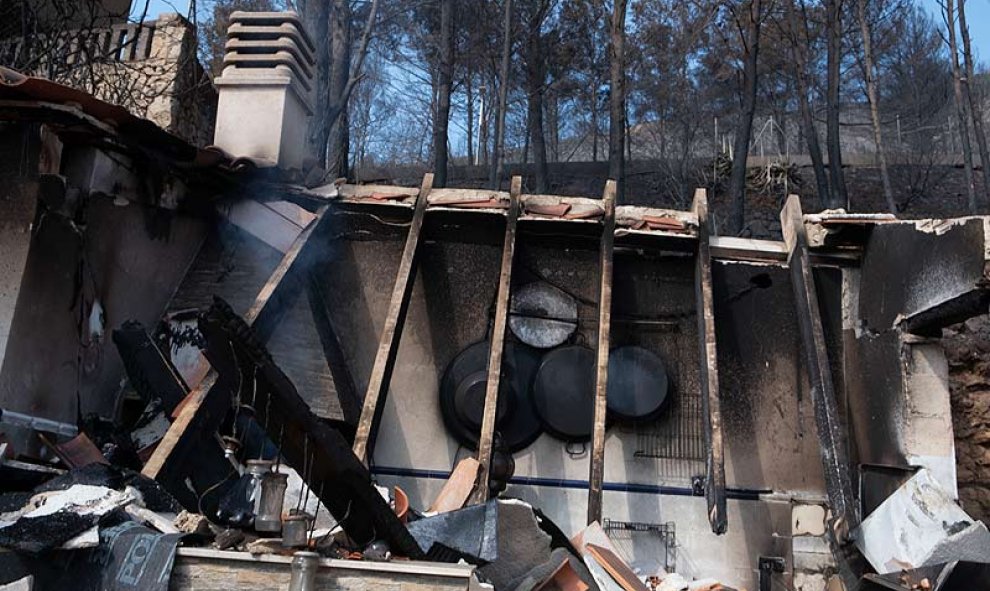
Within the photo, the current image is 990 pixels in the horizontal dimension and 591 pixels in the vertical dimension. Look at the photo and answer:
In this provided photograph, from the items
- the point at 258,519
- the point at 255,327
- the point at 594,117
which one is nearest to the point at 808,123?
the point at 594,117

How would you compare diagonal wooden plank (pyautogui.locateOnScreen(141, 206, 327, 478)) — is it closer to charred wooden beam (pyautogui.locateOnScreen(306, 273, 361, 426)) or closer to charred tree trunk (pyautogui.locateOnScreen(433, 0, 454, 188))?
charred wooden beam (pyautogui.locateOnScreen(306, 273, 361, 426))

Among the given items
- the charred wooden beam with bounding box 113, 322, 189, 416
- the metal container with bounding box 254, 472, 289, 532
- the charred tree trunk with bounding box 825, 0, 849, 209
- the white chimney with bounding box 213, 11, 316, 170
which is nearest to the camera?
the metal container with bounding box 254, 472, 289, 532

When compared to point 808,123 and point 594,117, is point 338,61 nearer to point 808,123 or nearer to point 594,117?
point 808,123

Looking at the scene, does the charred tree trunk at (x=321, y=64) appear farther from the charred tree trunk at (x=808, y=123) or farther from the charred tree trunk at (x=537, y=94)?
the charred tree trunk at (x=808, y=123)

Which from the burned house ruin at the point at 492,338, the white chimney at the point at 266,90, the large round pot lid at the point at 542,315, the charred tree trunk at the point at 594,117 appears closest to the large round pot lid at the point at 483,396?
the burned house ruin at the point at 492,338

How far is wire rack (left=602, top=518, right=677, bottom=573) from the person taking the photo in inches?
251

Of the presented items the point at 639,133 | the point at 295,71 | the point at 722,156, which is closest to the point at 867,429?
the point at 295,71

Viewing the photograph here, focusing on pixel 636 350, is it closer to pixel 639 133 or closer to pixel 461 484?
pixel 461 484

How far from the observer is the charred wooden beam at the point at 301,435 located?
145 inches

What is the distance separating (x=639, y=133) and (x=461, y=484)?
855 inches

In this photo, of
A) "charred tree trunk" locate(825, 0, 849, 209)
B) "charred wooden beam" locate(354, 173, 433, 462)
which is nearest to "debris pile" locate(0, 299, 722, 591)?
"charred wooden beam" locate(354, 173, 433, 462)

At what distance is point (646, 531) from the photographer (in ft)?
21.0

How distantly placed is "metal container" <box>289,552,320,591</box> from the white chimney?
427 cm

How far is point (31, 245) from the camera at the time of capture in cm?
546
